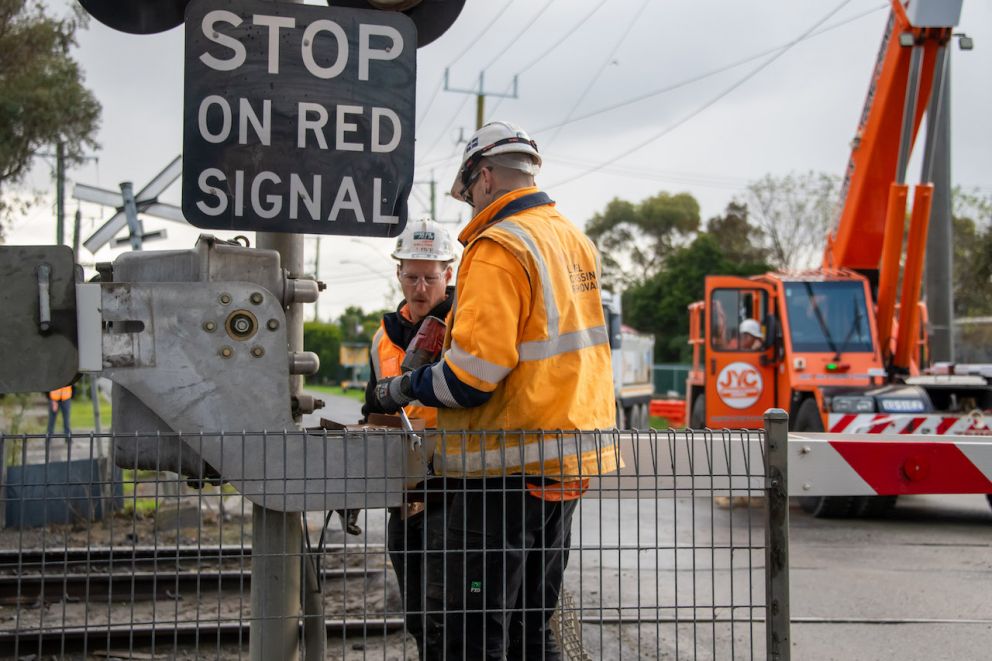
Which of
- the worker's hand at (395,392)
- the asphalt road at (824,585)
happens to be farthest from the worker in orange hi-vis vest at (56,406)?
the worker's hand at (395,392)

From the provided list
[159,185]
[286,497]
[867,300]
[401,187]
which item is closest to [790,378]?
[867,300]

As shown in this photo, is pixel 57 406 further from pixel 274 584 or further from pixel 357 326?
pixel 357 326

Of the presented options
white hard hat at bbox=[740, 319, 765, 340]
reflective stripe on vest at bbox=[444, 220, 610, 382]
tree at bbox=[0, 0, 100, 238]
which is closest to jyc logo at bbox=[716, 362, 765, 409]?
white hard hat at bbox=[740, 319, 765, 340]

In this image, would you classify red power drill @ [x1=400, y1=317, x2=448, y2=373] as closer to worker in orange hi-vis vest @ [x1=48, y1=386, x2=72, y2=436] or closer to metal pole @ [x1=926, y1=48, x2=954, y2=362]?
worker in orange hi-vis vest @ [x1=48, y1=386, x2=72, y2=436]

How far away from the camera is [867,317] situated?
12125 millimetres

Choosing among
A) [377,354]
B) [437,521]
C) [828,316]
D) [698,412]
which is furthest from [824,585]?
[698,412]

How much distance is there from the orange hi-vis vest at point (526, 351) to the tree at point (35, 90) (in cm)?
2423

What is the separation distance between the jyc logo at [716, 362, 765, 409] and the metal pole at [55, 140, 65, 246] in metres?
19.6

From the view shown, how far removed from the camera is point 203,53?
11.0 feet

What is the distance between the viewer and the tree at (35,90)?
81.6ft

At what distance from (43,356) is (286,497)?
27.2 inches

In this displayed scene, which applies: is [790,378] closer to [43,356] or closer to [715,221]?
[43,356]

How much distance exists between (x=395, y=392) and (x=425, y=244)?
2007 millimetres

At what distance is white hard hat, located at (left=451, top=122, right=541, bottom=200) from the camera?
347 centimetres
